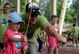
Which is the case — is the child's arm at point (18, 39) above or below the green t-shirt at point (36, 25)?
below

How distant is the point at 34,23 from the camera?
203 inches

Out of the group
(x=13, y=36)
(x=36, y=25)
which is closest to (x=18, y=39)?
(x=13, y=36)

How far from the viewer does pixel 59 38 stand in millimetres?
4543

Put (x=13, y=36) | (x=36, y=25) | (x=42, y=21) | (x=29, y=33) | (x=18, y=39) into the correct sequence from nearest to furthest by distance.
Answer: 1. (x=18, y=39)
2. (x=13, y=36)
3. (x=42, y=21)
4. (x=36, y=25)
5. (x=29, y=33)

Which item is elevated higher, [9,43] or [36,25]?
[36,25]

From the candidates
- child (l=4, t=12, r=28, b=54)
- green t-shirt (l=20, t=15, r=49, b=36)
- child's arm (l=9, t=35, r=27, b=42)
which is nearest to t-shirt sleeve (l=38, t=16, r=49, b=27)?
green t-shirt (l=20, t=15, r=49, b=36)

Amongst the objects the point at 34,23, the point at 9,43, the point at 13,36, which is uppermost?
the point at 34,23

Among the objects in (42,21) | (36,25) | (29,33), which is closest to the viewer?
(42,21)

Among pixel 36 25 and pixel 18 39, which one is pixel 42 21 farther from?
pixel 18 39

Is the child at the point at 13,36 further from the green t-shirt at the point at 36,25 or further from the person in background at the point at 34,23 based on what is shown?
the green t-shirt at the point at 36,25

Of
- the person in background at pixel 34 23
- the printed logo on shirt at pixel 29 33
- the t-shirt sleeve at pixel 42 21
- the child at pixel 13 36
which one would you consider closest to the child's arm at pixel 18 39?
the child at pixel 13 36

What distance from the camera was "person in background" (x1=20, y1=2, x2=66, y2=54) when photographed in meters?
4.92

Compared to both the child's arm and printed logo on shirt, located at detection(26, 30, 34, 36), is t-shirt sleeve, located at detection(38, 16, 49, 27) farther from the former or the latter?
the child's arm

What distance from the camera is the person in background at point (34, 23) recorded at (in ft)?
16.2
